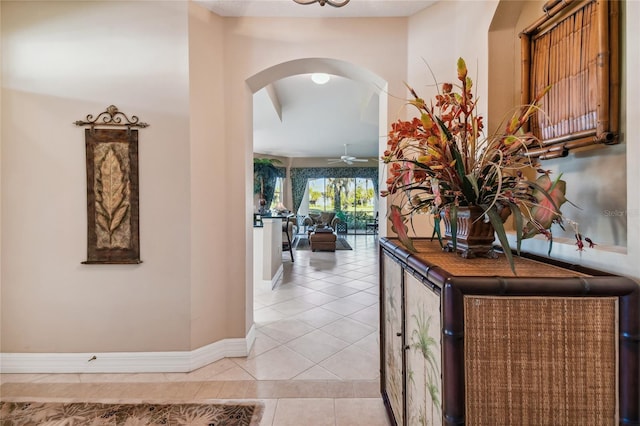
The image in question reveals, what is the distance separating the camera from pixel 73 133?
2109 millimetres

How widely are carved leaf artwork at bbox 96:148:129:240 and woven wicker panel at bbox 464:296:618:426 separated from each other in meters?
2.42

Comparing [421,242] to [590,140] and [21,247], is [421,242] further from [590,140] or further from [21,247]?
[21,247]

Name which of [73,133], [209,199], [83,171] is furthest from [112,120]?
[209,199]

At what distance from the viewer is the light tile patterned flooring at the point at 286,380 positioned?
174 centimetres

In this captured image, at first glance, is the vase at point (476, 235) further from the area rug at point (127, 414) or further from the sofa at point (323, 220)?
the sofa at point (323, 220)

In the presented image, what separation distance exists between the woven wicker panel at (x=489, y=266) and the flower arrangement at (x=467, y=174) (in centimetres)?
10

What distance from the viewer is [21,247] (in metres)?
2.12

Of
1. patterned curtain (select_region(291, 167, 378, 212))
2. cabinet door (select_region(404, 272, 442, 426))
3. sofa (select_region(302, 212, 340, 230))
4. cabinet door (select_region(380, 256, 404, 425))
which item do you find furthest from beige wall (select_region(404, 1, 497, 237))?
patterned curtain (select_region(291, 167, 378, 212))

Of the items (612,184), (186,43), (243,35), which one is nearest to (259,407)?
(612,184)

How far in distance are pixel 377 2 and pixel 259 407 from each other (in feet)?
10.2

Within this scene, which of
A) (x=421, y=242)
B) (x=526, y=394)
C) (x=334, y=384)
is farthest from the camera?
(x=334, y=384)

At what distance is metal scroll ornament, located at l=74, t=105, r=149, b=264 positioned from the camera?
2.10 m

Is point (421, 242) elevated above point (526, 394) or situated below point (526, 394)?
above

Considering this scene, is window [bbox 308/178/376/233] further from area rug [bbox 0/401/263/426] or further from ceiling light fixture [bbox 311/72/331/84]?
area rug [bbox 0/401/263/426]
